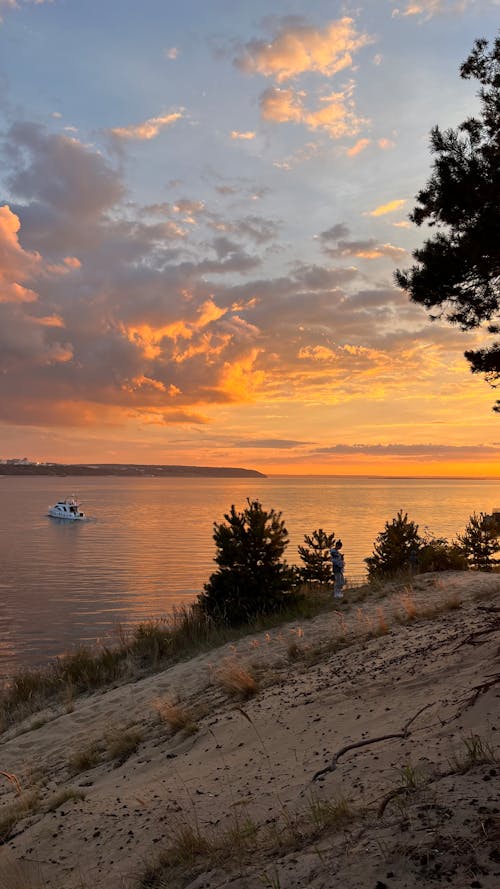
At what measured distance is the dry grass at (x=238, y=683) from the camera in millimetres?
9016

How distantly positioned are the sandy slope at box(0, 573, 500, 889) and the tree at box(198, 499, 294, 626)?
5.23 m

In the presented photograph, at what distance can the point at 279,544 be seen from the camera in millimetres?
17328

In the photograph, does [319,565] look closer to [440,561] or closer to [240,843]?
[440,561]

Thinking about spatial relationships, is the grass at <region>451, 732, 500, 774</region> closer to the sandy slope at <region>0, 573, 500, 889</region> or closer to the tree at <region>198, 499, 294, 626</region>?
the sandy slope at <region>0, 573, 500, 889</region>

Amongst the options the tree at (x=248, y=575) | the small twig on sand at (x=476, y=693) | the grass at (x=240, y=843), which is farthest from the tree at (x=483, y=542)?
the grass at (x=240, y=843)

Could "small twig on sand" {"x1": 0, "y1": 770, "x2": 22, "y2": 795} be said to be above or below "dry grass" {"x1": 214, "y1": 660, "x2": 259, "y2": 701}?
below

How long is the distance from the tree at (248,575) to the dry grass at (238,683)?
642cm

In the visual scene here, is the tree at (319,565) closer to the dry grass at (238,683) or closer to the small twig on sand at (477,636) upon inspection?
the dry grass at (238,683)

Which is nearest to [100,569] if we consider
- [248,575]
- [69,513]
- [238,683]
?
[248,575]

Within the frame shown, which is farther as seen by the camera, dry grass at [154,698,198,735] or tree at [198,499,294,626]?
tree at [198,499,294,626]

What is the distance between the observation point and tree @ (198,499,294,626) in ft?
53.9

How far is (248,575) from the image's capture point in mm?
16781

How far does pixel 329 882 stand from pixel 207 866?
1296 millimetres

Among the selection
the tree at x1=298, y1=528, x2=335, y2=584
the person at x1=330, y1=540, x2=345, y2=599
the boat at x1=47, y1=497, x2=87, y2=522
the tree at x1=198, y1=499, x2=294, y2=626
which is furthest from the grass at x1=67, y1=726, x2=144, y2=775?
the boat at x1=47, y1=497, x2=87, y2=522
